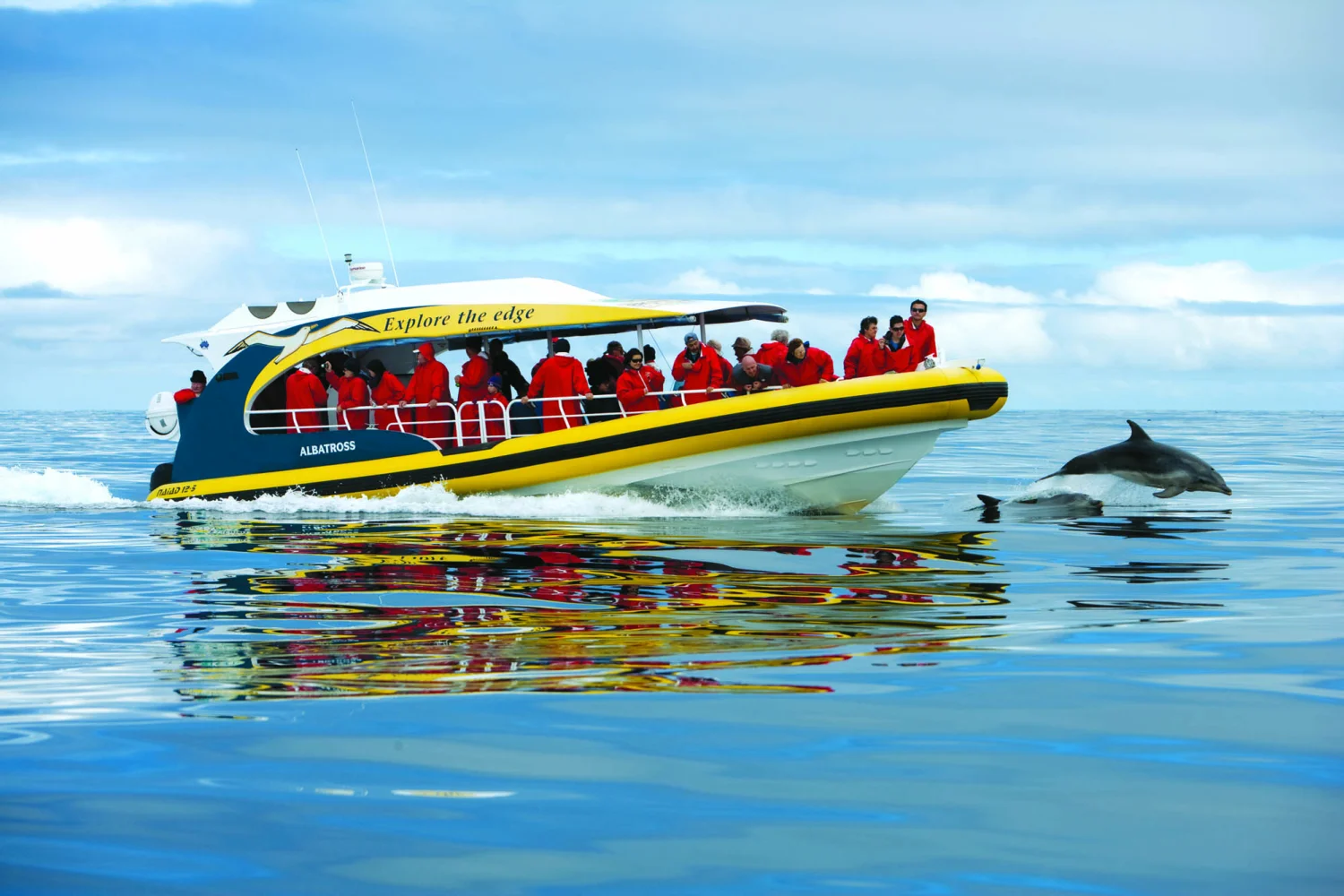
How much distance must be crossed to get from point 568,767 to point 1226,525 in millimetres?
10746

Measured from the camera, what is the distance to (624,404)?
14.3m

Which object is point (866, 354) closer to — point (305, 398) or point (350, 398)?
point (350, 398)

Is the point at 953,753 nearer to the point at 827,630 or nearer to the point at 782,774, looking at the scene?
the point at 782,774

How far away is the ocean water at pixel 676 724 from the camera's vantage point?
11.9 feet

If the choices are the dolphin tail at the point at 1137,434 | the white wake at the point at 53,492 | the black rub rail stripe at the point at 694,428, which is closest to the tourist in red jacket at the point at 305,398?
the black rub rail stripe at the point at 694,428

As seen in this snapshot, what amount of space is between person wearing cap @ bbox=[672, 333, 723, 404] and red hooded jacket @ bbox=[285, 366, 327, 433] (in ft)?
15.2

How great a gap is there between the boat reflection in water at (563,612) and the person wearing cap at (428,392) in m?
3.23

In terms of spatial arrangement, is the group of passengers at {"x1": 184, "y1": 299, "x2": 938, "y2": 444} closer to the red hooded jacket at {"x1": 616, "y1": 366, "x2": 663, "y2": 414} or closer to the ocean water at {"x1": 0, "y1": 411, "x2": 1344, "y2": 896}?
the red hooded jacket at {"x1": 616, "y1": 366, "x2": 663, "y2": 414}

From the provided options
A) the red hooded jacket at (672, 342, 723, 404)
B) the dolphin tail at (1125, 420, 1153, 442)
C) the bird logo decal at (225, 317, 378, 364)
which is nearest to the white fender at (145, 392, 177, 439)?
the bird logo decal at (225, 317, 378, 364)

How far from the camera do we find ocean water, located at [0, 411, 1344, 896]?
3639 mm

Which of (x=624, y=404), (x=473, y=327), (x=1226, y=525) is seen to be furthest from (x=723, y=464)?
(x=1226, y=525)

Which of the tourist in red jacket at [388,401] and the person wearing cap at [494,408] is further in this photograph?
the tourist in red jacket at [388,401]

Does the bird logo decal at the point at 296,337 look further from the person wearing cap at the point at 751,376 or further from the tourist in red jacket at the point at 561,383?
the person wearing cap at the point at 751,376

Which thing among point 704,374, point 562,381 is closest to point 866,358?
point 704,374
